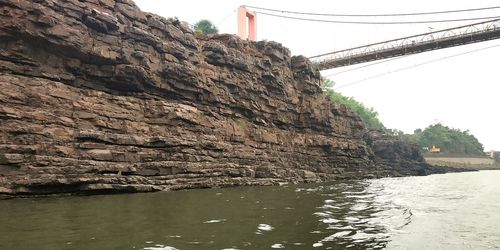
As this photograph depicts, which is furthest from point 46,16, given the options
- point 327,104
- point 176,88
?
point 327,104

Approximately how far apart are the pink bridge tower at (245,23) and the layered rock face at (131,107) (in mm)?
17676

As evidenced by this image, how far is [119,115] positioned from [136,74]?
3256 mm

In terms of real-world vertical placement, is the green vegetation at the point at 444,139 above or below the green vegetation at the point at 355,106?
below

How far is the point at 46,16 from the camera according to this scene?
20.1 metres

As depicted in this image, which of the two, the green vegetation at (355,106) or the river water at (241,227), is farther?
the green vegetation at (355,106)

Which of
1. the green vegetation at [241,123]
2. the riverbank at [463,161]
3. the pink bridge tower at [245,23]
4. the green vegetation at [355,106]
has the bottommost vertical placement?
the riverbank at [463,161]

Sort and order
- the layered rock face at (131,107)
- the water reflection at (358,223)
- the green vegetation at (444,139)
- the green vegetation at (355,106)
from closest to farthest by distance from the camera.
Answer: the water reflection at (358,223) < the layered rock face at (131,107) < the green vegetation at (355,106) < the green vegetation at (444,139)

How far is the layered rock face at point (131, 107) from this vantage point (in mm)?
17422

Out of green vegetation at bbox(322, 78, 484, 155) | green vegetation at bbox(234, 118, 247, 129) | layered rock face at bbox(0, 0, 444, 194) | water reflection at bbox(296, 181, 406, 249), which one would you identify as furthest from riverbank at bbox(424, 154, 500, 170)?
water reflection at bbox(296, 181, 406, 249)

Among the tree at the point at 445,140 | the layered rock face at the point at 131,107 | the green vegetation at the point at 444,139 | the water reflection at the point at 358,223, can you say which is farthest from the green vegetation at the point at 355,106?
the water reflection at the point at 358,223

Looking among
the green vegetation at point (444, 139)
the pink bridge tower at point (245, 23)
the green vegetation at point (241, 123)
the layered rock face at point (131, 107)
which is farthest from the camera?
the green vegetation at point (444, 139)

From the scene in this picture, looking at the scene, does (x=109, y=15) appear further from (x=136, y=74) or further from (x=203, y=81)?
(x=203, y=81)

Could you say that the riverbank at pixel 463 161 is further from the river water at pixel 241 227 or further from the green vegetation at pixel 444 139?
the river water at pixel 241 227

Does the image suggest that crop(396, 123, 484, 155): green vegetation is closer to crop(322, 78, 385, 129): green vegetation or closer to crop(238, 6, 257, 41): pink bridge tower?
crop(322, 78, 385, 129): green vegetation
